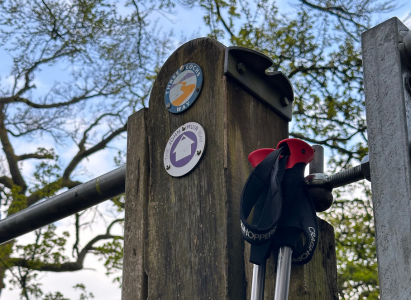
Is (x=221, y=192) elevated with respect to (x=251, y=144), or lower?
lower

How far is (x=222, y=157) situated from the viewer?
1475 millimetres

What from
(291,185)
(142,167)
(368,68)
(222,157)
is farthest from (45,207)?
(368,68)

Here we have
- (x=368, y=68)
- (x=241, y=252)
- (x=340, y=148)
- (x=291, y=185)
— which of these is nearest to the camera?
(x=368, y=68)

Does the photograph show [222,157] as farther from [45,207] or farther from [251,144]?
[45,207]

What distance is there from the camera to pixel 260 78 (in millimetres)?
1706

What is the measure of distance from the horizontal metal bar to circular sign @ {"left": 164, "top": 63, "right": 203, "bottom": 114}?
396mm

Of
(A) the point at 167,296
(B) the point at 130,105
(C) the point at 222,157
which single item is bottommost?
(A) the point at 167,296

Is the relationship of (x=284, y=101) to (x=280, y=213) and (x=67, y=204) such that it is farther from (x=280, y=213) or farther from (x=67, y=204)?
(x=67, y=204)

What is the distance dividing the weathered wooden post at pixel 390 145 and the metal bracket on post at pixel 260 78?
64cm

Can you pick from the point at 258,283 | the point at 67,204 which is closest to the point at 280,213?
the point at 258,283

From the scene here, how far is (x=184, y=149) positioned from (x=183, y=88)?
0.23m

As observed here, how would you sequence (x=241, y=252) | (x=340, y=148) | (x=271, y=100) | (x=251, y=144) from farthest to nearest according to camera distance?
(x=340, y=148) → (x=271, y=100) → (x=251, y=144) → (x=241, y=252)

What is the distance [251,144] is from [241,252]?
0.35m

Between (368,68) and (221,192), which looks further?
(221,192)
